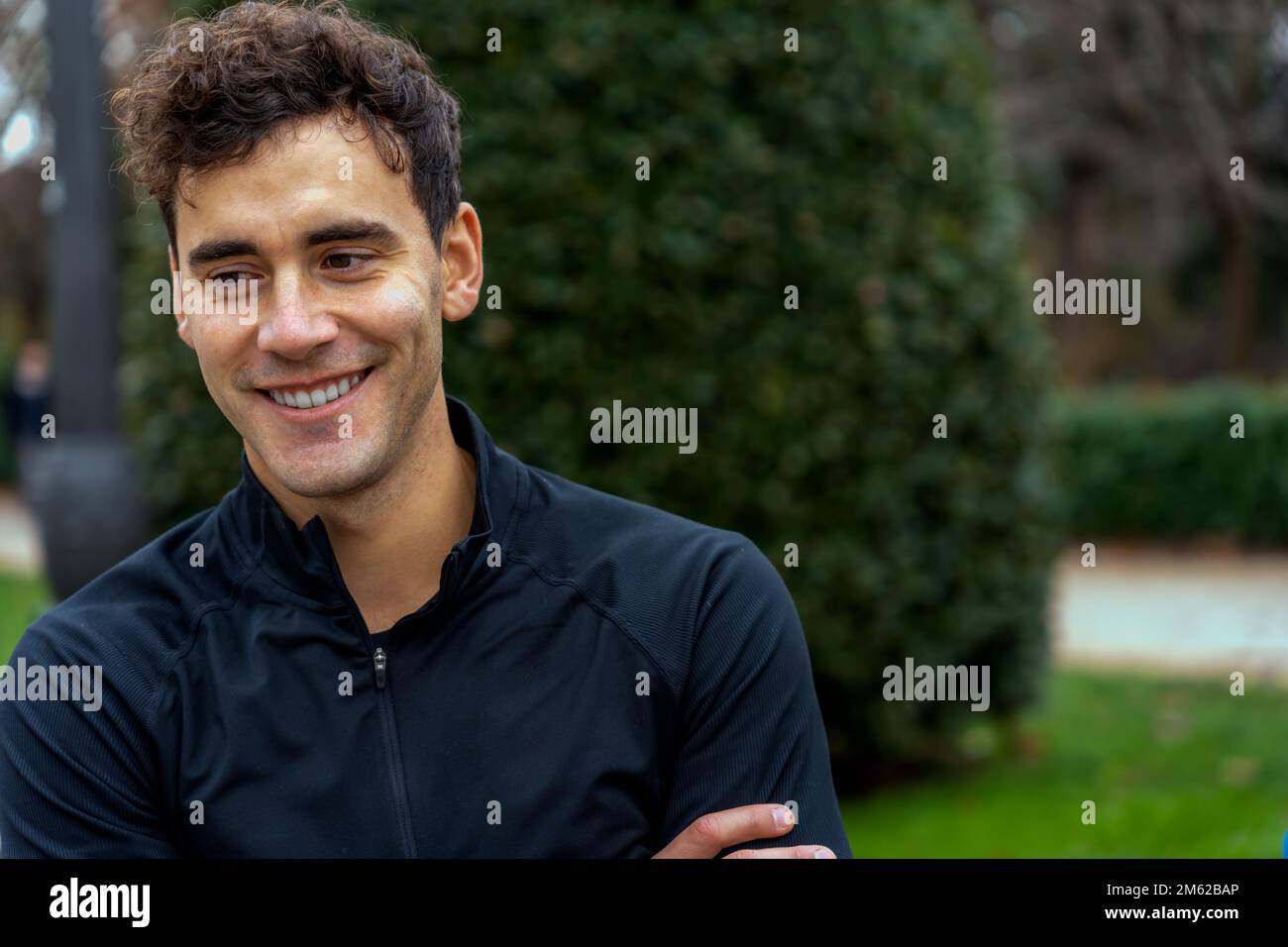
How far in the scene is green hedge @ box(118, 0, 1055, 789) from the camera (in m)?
5.01

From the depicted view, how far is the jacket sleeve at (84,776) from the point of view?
2113 millimetres

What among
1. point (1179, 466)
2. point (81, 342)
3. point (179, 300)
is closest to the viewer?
point (179, 300)

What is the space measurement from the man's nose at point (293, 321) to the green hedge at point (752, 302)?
275 cm

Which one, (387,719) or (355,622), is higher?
(355,622)

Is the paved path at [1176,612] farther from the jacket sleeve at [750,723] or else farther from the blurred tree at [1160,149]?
the jacket sleeve at [750,723]

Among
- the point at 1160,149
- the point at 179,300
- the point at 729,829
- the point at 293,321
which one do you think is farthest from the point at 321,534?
the point at 1160,149

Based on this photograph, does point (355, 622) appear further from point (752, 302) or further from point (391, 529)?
point (752, 302)

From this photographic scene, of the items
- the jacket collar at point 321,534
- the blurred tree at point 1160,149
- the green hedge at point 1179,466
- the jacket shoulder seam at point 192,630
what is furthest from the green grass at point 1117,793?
the green hedge at point 1179,466

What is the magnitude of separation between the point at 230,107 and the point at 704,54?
3.16 metres

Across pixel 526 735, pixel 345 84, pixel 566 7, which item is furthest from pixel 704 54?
pixel 526 735

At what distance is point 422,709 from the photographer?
2.20 meters

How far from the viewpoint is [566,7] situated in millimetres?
5004

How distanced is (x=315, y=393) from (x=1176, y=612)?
9857 mm

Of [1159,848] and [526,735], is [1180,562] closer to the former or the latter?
[1159,848]
